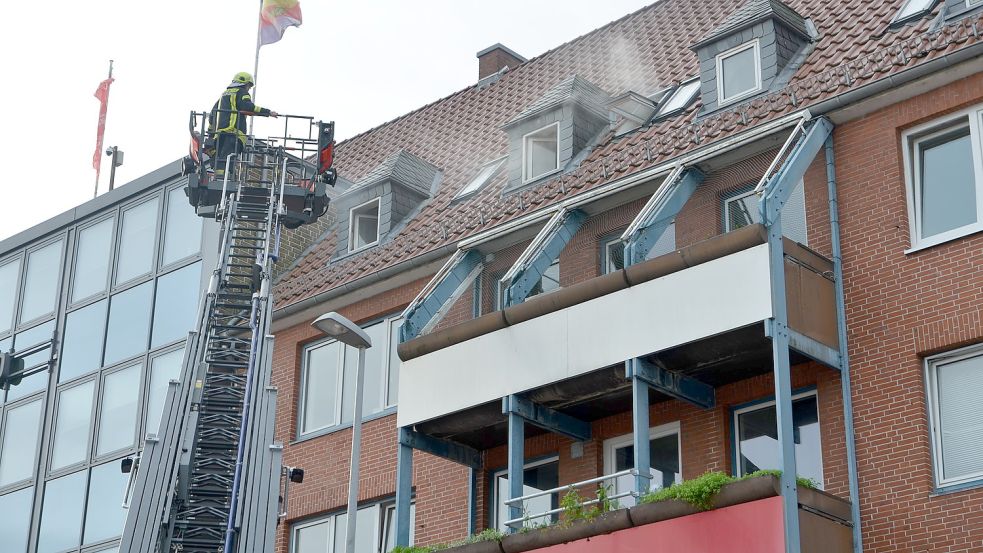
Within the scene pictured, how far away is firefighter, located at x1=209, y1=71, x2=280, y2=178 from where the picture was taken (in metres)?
26.8

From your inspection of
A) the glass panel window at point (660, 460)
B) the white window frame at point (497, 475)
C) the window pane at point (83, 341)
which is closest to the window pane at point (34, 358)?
the window pane at point (83, 341)

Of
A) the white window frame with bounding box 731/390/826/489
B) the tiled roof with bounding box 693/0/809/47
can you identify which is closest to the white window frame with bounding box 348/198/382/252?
the tiled roof with bounding box 693/0/809/47

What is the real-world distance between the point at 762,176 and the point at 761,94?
7.20ft

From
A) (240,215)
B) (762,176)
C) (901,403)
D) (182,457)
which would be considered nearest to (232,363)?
(182,457)

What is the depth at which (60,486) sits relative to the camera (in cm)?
2856

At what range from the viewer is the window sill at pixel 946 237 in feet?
60.6

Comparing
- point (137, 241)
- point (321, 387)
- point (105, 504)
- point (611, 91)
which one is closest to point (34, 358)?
point (137, 241)

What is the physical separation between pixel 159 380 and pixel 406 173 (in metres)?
5.42

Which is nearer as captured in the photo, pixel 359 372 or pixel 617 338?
pixel 617 338

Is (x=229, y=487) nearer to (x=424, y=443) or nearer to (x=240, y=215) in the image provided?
(x=424, y=443)

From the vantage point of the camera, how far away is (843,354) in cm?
1891

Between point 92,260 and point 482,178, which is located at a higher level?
point 482,178

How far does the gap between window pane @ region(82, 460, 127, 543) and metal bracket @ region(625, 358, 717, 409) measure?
11.3 meters

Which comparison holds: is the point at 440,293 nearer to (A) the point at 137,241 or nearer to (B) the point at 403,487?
(B) the point at 403,487
